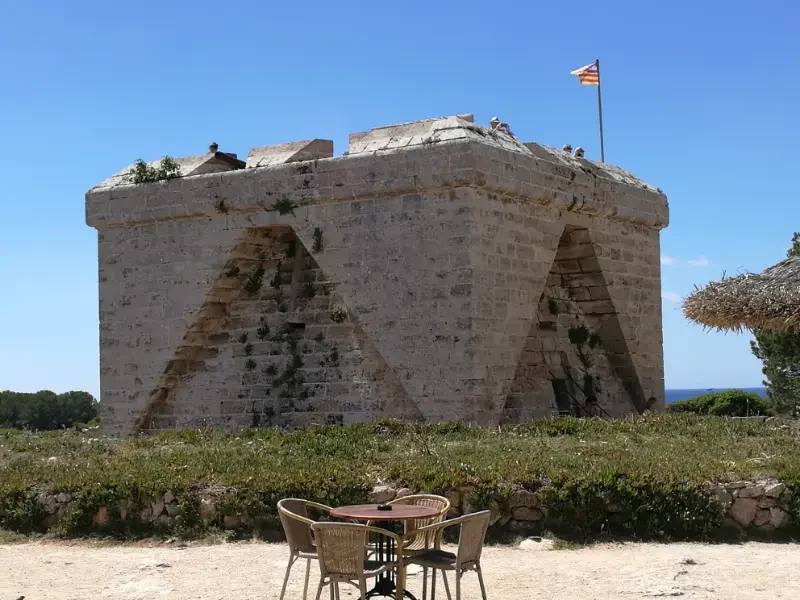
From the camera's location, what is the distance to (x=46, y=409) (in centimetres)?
3028

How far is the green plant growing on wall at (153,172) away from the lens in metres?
14.4

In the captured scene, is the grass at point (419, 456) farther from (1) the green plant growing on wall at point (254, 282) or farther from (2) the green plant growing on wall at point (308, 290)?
(1) the green plant growing on wall at point (254, 282)

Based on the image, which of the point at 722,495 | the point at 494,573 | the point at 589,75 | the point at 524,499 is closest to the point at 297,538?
the point at 494,573

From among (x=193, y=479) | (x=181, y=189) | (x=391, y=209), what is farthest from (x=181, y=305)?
(x=193, y=479)

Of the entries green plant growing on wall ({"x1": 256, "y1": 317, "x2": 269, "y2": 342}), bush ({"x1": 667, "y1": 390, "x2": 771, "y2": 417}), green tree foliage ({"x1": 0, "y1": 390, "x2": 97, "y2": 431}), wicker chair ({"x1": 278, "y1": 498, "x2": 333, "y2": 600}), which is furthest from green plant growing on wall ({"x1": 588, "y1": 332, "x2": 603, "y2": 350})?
green tree foliage ({"x1": 0, "y1": 390, "x2": 97, "y2": 431})

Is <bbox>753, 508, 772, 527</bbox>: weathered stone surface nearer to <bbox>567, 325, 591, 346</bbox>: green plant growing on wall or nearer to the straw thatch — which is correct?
the straw thatch

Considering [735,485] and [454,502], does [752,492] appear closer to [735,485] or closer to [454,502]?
[735,485]

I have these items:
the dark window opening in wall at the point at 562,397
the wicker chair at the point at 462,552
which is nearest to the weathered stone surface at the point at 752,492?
the wicker chair at the point at 462,552

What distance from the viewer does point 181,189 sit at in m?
14.1

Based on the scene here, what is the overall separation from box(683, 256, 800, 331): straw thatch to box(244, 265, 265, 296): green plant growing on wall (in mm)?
5487

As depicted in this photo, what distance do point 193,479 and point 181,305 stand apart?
566 centimetres

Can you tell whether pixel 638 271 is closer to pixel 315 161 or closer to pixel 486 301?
pixel 486 301

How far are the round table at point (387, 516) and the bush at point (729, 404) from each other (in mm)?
17108

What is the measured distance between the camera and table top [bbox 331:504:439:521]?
5.74 meters
